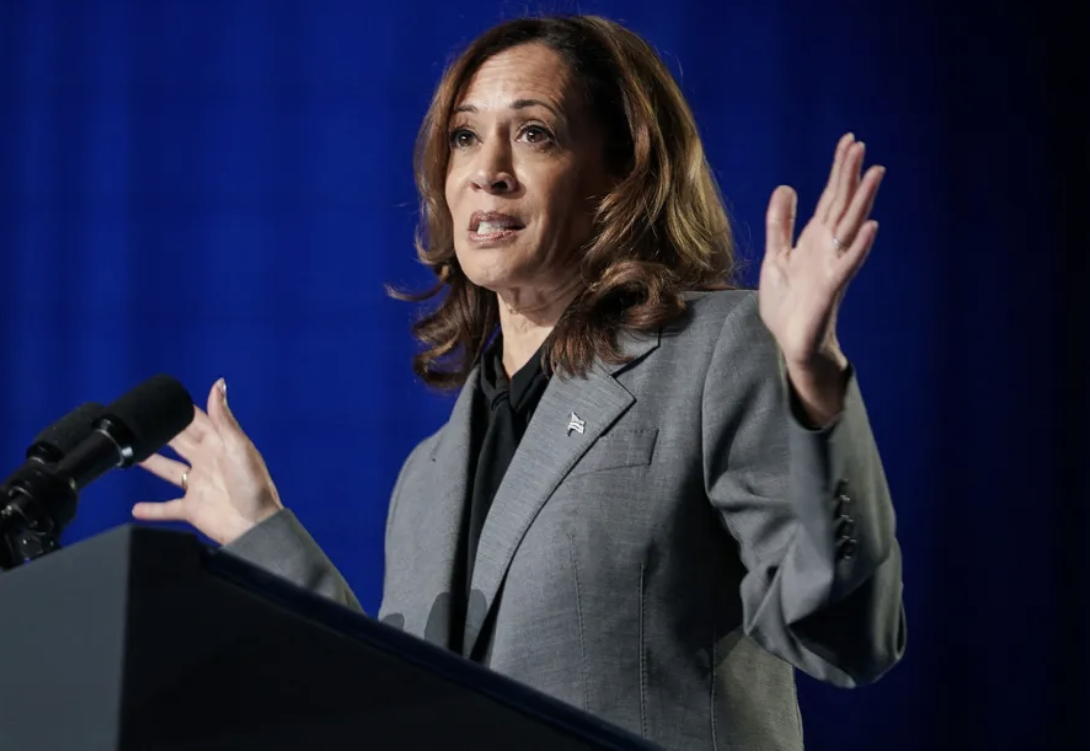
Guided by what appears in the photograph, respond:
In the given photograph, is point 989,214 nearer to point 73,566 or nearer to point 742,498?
point 742,498

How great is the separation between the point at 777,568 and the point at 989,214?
163 cm

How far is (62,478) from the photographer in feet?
3.42

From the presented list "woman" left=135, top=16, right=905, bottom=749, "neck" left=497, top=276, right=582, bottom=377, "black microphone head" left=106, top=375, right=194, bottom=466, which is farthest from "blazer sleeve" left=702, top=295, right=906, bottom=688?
"black microphone head" left=106, top=375, right=194, bottom=466

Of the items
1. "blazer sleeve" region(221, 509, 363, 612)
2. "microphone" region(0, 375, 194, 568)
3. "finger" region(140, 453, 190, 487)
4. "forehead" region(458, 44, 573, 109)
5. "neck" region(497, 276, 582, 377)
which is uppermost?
"forehead" region(458, 44, 573, 109)

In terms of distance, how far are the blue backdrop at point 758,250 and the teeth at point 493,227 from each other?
3.48ft

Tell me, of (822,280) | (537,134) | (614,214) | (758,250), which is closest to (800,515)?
(822,280)

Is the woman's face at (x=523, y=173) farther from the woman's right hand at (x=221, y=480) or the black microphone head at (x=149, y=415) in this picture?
the black microphone head at (x=149, y=415)

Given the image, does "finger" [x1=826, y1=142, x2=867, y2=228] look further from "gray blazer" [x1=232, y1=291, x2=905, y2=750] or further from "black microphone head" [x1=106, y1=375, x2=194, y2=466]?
"black microphone head" [x1=106, y1=375, x2=194, y2=466]

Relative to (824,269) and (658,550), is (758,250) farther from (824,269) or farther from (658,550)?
(824,269)

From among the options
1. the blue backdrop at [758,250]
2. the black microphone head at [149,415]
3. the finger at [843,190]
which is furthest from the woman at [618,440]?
the blue backdrop at [758,250]

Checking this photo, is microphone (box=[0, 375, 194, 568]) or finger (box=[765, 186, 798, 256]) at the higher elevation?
finger (box=[765, 186, 798, 256])

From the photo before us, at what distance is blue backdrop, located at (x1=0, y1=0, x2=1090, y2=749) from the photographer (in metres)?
2.95

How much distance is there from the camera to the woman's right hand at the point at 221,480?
187 centimetres

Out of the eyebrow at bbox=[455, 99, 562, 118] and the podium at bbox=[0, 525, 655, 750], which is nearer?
the podium at bbox=[0, 525, 655, 750]
